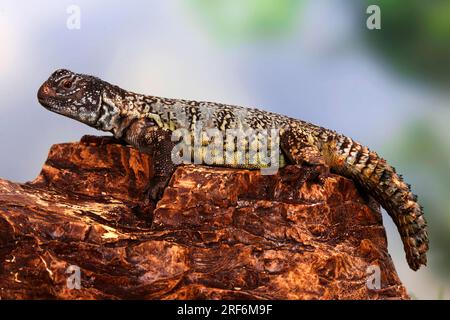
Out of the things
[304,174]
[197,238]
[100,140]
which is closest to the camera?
[197,238]

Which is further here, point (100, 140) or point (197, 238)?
point (100, 140)

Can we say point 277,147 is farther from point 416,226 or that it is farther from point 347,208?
point 416,226

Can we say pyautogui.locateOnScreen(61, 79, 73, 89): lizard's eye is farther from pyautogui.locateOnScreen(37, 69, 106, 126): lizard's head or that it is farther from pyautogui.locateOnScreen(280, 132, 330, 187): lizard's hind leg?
pyautogui.locateOnScreen(280, 132, 330, 187): lizard's hind leg

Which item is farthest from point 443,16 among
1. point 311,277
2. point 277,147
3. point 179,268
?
point 179,268

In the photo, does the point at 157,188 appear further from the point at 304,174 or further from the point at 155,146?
the point at 304,174

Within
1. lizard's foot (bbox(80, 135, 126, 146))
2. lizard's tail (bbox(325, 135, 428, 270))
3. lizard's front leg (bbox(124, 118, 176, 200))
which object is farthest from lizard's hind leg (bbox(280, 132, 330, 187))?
lizard's foot (bbox(80, 135, 126, 146))

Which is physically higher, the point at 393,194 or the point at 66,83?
the point at 66,83

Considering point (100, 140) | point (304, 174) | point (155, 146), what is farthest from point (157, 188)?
point (304, 174)
